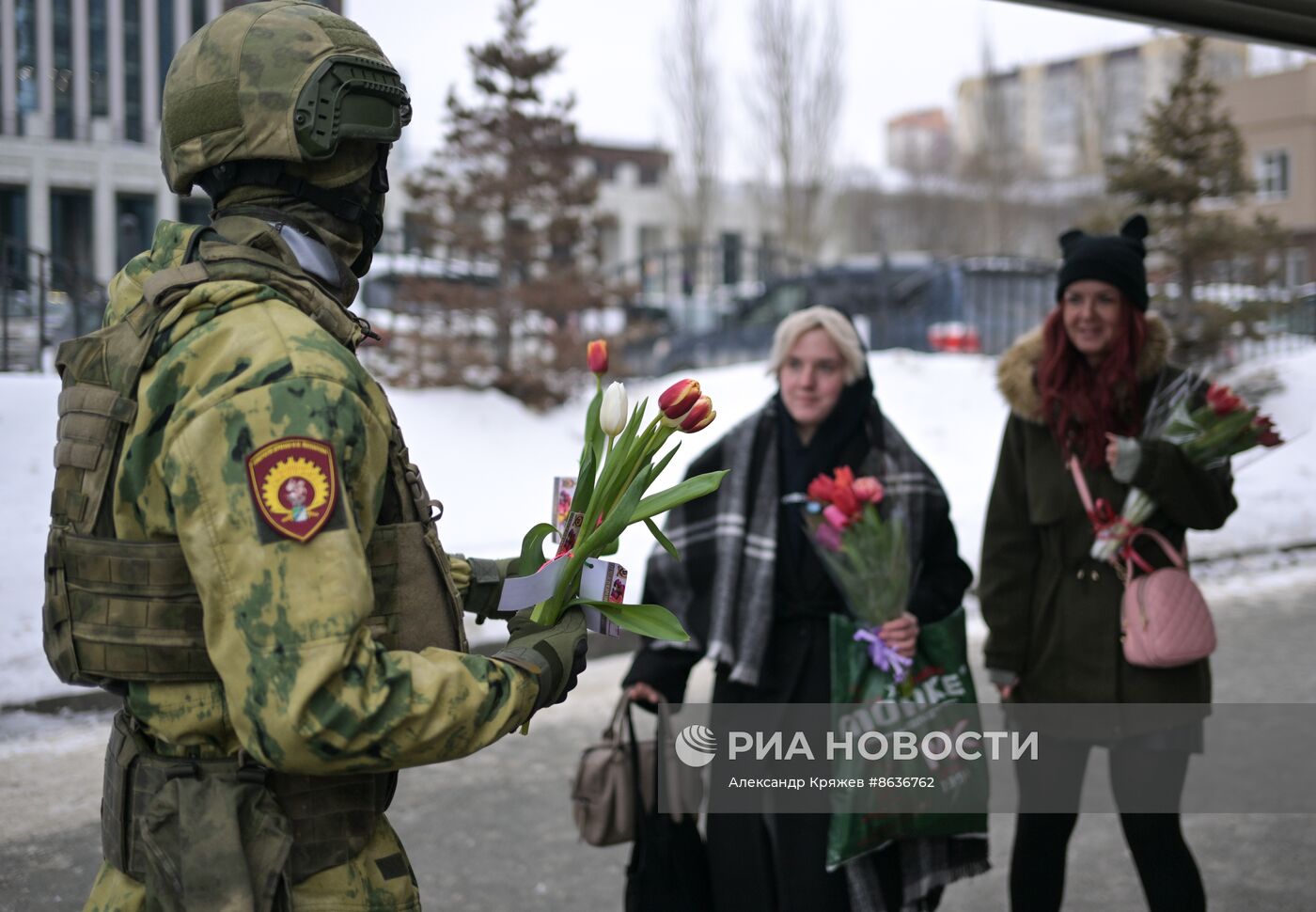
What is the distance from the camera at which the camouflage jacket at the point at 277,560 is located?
1631 mm

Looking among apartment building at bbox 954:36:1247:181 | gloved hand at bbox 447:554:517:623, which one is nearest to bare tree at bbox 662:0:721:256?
apartment building at bbox 954:36:1247:181

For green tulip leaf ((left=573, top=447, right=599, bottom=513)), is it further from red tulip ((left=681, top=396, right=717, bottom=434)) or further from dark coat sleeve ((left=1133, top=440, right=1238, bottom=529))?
dark coat sleeve ((left=1133, top=440, right=1238, bottom=529))

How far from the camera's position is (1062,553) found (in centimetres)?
369

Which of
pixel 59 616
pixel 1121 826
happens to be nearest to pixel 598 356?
pixel 59 616

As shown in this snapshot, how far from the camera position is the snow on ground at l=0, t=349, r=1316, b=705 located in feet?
22.6

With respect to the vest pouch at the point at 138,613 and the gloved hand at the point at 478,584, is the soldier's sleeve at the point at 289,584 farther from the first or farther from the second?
the gloved hand at the point at 478,584

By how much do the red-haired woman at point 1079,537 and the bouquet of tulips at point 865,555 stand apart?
16.5 inches

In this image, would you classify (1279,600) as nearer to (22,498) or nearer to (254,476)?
(22,498)

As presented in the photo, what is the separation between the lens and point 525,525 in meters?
10.3

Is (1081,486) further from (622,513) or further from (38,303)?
(38,303)

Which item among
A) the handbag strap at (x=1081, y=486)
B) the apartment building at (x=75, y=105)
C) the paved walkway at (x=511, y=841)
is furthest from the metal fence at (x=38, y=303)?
the handbag strap at (x=1081, y=486)

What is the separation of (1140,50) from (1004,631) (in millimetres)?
47108

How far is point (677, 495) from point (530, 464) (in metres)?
9.72

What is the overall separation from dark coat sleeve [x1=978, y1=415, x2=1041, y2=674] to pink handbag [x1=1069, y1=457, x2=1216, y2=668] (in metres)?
0.27
